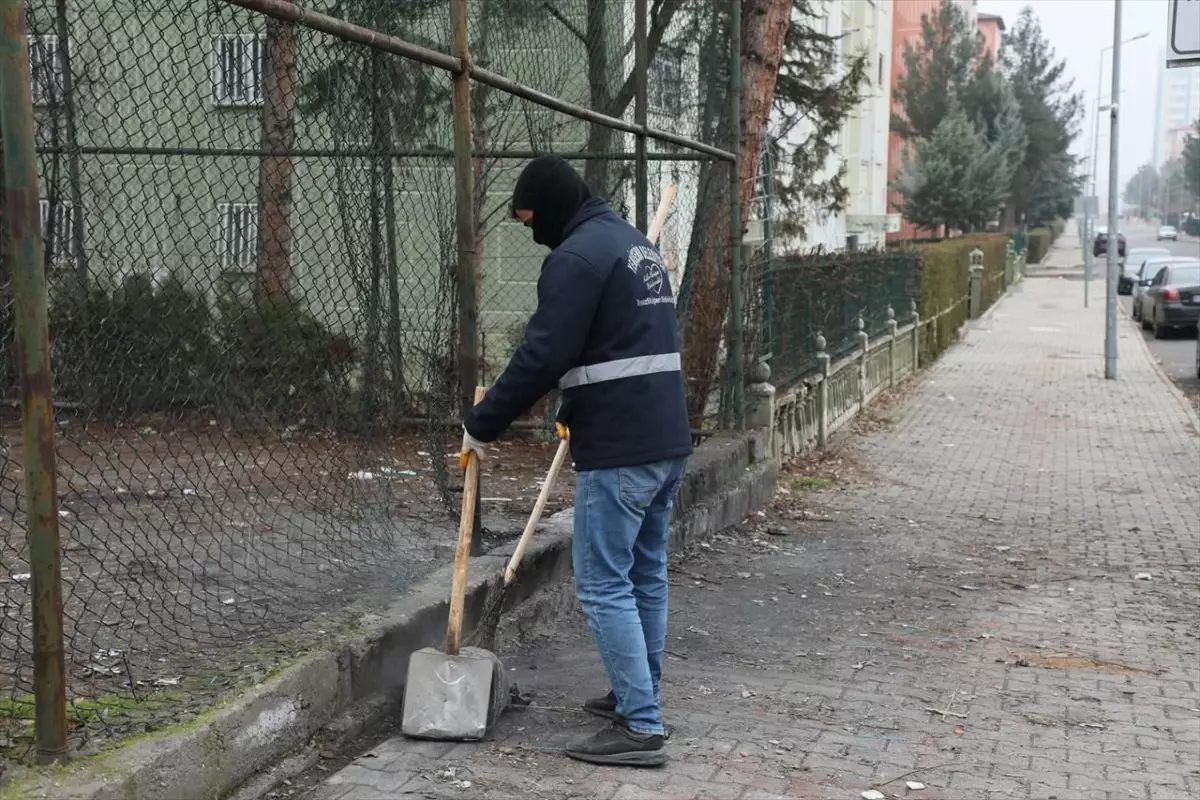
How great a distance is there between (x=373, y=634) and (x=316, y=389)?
2380 mm

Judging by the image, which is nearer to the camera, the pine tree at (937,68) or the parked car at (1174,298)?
the parked car at (1174,298)

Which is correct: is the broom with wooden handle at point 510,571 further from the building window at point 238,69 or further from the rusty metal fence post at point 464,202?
the building window at point 238,69

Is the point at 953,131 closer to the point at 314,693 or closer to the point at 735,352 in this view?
the point at 735,352

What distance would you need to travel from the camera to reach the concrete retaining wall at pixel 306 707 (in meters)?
3.06

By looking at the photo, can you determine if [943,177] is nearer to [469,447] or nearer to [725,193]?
[725,193]

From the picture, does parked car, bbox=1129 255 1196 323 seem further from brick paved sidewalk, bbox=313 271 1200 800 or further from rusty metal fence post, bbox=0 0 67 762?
rusty metal fence post, bbox=0 0 67 762

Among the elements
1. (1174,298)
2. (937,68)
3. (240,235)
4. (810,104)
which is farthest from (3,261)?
(937,68)

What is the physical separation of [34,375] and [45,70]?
3.79m

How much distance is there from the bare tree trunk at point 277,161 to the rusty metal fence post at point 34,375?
5.02 ft

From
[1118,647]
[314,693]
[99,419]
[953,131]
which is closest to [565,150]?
[99,419]

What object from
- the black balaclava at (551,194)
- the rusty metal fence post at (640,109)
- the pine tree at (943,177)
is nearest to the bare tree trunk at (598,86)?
the rusty metal fence post at (640,109)

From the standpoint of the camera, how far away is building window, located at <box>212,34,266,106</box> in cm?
482

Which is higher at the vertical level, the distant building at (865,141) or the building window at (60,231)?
the distant building at (865,141)

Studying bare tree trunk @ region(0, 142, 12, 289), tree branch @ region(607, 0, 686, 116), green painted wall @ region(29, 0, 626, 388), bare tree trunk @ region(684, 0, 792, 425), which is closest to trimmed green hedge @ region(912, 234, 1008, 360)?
bare tree trunk @ region(684, 0, 792, 425)
